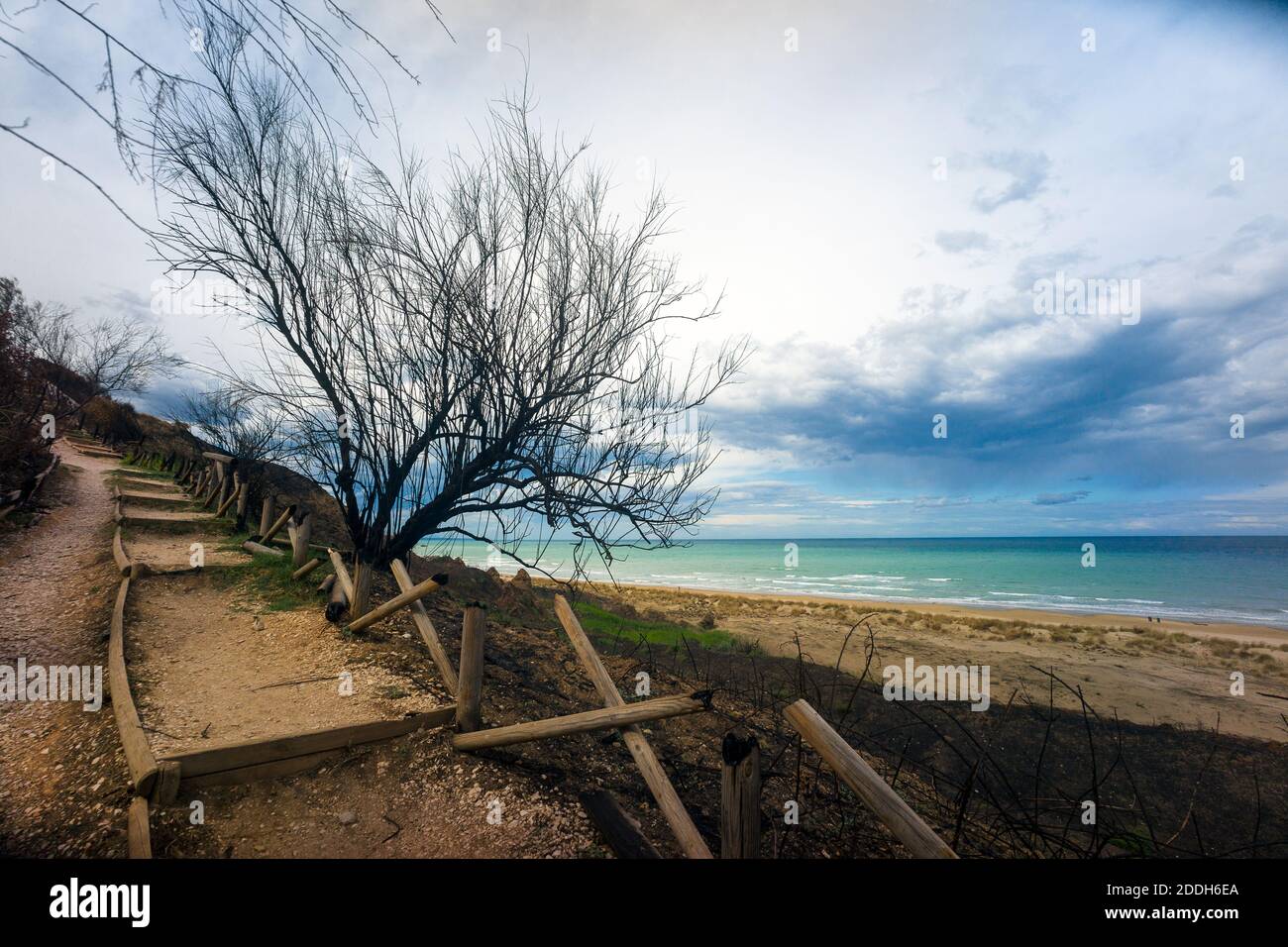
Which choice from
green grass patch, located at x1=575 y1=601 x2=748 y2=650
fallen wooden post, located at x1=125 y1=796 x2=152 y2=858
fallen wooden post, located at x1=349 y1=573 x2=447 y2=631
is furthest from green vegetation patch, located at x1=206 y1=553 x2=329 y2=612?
green grass patch, located at x1=575 y1=601 x2=748 y2=650

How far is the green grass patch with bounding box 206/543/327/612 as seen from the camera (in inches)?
328

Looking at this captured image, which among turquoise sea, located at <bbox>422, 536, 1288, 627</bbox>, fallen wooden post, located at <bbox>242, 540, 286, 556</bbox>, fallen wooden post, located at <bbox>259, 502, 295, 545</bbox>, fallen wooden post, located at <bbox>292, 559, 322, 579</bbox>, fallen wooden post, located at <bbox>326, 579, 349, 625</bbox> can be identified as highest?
fallen wooden post, located at <bbox>259, 502, 295, 545</bbox>

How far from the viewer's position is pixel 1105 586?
36781 mm

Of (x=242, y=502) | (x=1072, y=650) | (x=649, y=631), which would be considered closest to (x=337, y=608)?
(x=242, y=502)

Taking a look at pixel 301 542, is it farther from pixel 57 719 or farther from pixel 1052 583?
pixel 1052 583

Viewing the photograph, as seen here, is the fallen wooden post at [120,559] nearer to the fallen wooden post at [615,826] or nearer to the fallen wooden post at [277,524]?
the fallen wooden post at [277,524]

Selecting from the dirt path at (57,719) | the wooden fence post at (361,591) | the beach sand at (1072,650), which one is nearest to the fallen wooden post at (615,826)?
the dirt path at (57,719)

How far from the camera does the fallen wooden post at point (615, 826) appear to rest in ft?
11.6

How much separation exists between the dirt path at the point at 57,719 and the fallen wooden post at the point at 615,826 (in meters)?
2.77

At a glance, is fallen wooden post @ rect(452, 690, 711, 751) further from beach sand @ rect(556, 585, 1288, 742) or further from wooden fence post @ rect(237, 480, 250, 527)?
wooden fence post @ rect(237, 480, 250, 527)

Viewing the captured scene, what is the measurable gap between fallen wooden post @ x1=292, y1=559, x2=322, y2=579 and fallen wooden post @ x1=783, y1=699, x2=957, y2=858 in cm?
827
